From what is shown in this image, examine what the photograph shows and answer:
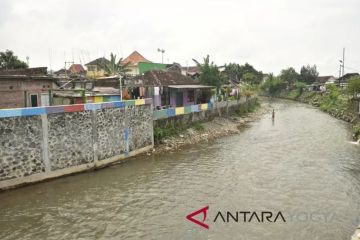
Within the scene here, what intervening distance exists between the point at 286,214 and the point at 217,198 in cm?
288

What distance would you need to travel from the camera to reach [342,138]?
2645 cm

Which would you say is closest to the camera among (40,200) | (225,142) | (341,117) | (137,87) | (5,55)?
(40,200)

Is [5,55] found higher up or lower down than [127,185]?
higher up

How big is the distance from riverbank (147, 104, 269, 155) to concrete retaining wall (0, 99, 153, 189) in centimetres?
227

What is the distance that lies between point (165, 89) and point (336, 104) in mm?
30007

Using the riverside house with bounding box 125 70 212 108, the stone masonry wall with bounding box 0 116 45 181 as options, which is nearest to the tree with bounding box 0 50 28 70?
the riverside house with bounding box 125 70 212 108

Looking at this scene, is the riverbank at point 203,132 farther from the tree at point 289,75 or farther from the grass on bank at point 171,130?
the tree at point 289,75

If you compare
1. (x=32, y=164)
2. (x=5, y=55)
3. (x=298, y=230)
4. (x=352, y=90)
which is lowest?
(x=298, y=230)

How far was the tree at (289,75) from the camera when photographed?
8606 centimetres

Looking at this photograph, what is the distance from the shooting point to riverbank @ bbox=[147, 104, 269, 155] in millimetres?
22641

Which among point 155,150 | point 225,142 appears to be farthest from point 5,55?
point 225,142

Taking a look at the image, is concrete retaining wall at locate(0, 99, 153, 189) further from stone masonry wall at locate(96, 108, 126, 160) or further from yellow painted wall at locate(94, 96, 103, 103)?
yellow painted wall at locate(94, 96, 103, 103)

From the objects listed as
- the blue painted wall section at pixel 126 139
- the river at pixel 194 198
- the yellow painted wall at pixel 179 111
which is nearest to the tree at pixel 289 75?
the yellow painted wall at pixel 179 111

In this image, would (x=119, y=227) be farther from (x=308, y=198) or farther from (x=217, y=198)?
(x=308, y=198)
